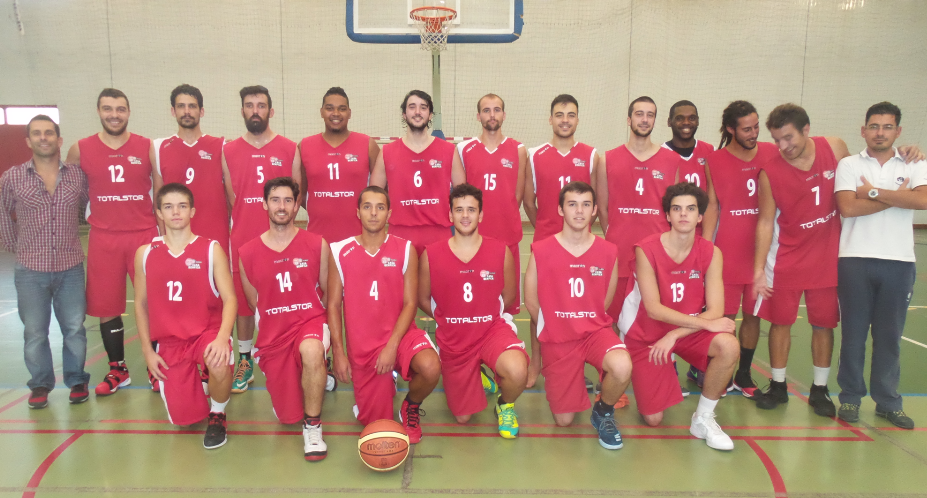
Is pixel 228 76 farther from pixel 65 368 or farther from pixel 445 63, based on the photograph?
pixel 65 368

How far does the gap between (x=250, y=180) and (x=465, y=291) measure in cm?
210

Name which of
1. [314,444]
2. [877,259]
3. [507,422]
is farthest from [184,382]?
[877,259]

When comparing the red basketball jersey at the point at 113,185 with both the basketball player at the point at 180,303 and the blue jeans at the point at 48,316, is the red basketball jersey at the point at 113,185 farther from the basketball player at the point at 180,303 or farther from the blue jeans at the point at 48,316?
the basketball player at the point at 180,303

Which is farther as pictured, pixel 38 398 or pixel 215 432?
pixel 38 398

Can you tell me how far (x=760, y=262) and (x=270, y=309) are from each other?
3.54 metres

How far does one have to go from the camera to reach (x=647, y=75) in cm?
1391

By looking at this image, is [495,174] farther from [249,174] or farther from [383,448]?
[383,448]

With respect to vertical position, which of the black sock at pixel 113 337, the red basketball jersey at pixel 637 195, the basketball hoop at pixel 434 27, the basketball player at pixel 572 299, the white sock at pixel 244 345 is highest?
the basketball hoop at pixel 434 27

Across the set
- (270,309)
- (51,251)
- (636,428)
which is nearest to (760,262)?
(636,428)

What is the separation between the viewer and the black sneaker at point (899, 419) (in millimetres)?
3814

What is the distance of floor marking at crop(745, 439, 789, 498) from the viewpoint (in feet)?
10.0

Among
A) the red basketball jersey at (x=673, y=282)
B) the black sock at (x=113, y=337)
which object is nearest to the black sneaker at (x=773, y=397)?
the red basketball jersey at (x=673, y=282)

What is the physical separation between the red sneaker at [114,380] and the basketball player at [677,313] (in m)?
3.94

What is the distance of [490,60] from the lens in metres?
13.8
